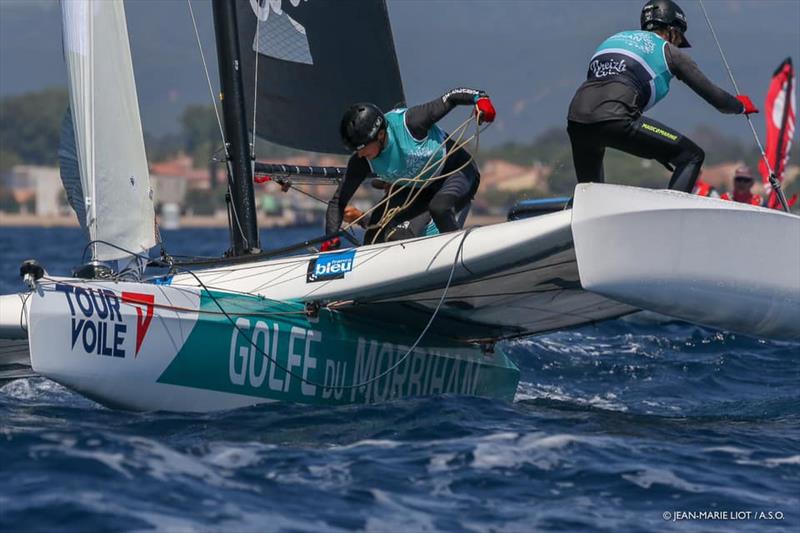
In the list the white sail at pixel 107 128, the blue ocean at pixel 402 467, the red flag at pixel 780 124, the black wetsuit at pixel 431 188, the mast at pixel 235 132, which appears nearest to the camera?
the blue ocean at pixel 402 467

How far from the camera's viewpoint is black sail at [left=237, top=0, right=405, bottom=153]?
6.19m

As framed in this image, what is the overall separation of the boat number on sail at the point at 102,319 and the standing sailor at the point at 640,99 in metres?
1.62

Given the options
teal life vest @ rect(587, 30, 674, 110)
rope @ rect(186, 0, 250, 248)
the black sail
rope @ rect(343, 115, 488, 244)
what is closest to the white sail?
rope @ rect(186, 0, 250, 248)

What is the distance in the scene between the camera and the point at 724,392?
605 cm

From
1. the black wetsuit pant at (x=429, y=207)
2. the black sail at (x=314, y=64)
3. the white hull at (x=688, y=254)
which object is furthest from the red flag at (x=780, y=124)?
the white hull at (x=688, y=254)

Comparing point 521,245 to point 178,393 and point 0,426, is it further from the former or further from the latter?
point 0,426

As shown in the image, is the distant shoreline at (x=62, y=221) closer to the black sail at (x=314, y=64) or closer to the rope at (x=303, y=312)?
the black sail at (x=314, y=64)

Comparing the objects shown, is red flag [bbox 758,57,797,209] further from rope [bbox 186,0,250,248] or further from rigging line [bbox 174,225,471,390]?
rigging line [bbox 174,225,471,390]

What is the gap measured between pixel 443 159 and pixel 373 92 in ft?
6.45

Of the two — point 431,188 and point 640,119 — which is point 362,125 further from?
point 640,119

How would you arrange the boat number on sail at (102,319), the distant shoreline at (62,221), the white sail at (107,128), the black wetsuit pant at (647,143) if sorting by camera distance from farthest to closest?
the distant shoreline at (62,221) → the white sail at (107,128) → the black wetsuit pant at (647,143) → the boat number on sail at (102,319)

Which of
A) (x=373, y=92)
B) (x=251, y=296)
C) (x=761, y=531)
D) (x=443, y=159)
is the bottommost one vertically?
(x=761, y=531)

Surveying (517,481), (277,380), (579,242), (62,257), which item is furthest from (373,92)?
(62,257)

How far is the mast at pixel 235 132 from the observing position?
5.76m
